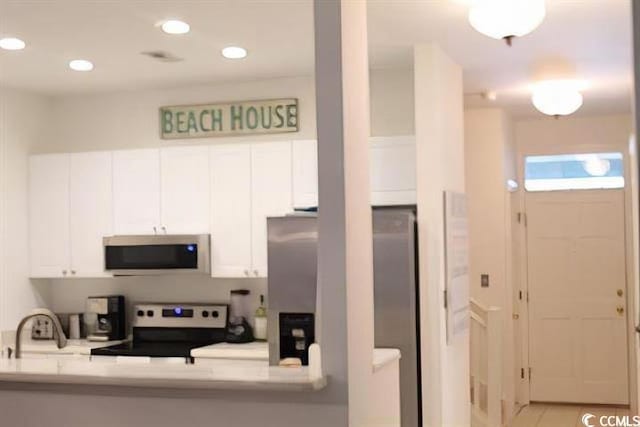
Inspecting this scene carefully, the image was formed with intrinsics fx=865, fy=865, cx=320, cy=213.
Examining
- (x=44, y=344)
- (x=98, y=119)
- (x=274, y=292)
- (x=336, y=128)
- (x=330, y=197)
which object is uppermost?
(x=98, y=119)

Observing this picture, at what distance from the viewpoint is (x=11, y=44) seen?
5.13 m

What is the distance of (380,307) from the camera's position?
5133 mm

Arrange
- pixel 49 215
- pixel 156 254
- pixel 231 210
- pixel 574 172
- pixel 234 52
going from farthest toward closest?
pixel 574 172
pixel 49 215
pixel 156 254
pixel 231 210
pixel 234 52

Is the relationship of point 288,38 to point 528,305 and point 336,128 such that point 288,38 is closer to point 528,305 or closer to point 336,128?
point 336,128

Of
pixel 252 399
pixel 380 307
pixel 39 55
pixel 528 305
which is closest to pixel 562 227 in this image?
pixel 528 305

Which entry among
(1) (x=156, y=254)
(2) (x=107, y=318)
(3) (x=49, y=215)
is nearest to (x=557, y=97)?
(1) (x=156, y=254)

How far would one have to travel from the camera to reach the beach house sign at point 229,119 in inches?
245

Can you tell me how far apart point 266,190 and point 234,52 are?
104cm

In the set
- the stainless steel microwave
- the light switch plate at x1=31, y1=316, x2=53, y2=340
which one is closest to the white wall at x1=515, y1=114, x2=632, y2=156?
the stainless steel microwave

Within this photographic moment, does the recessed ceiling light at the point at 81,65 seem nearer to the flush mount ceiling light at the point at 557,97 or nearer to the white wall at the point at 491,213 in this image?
the flush mount ceiling light at the point at 557,97

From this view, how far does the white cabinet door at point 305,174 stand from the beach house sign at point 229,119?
1.13 feet

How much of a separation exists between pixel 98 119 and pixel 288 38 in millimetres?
2264

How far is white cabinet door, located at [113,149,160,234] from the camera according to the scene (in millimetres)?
6266

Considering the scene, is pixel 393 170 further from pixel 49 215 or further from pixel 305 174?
pixel 49 215
